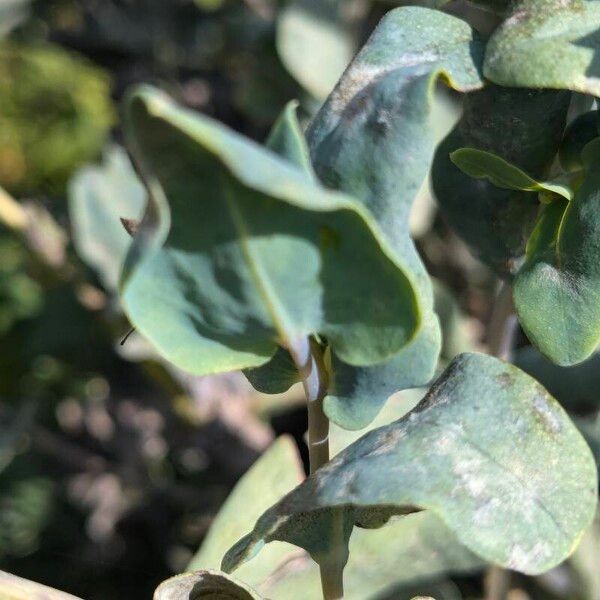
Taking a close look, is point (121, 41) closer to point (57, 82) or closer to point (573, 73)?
point (57, 82)

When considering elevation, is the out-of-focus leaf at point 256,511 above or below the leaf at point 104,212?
above

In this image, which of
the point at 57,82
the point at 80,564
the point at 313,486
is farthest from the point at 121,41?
the point at 313,486

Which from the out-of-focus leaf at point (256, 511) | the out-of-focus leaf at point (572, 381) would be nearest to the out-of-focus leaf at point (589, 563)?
the out-of-focus leaf at point (572, 381)

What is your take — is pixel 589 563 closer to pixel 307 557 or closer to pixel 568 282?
pixel 307 557

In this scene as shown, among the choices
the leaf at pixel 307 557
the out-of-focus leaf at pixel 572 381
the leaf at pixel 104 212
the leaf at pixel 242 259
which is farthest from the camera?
the leaf at pixel 104 212

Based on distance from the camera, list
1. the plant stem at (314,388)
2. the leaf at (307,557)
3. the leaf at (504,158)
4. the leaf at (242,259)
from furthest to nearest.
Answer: the leaf at (307,557), the leaf at (504,158), the plant stem at (314,388), the leaf at (242,259)

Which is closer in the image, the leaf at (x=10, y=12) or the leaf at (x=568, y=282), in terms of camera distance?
the leaf at (x=568, y=282)

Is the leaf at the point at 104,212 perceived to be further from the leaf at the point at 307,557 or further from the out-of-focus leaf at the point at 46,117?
the out-of-focus leaf at the point at 46,117

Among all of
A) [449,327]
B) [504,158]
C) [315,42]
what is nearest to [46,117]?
[315,42]
